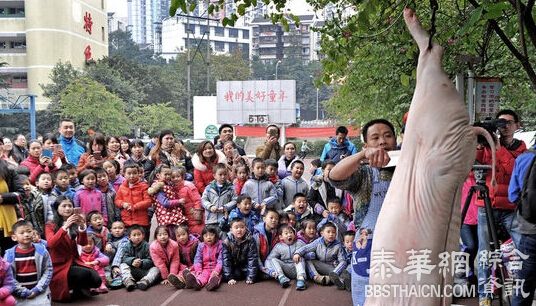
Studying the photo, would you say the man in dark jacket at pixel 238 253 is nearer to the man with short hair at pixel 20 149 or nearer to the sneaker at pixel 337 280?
the sneaker at pixel 337 280

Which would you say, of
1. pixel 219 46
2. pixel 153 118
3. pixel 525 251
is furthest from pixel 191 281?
pixel 219 46

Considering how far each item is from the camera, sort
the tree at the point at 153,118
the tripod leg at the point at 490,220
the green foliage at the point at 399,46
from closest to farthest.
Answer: the green foliage at the point at 399,46, the tripod leg at the point at 490,220, the tree at the point at 153,118

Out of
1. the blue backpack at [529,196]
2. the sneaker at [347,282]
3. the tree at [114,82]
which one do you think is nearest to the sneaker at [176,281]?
the sneaker at [347,282]

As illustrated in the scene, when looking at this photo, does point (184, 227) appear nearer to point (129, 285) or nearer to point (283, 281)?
point (129, 285)

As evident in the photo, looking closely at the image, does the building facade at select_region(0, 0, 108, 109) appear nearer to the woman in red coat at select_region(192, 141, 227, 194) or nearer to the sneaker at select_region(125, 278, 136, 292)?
the woman in red coat at select_region(192, 141, 227, 194)

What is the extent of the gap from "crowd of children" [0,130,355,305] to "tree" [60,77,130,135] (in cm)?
2077

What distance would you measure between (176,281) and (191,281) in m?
0.16

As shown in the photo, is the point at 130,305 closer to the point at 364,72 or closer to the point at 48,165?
the point at 48,165

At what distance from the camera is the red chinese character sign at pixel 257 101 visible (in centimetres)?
2589

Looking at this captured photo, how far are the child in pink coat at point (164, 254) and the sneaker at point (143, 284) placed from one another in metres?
0.22

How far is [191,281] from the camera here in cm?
602

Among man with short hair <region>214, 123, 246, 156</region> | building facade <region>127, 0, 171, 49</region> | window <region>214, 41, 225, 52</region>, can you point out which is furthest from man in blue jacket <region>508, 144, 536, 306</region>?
building facade <region>127, 0, 171, 49</region>

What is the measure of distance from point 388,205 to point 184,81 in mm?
43219

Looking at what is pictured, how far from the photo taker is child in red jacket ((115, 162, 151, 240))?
660 centimetres
